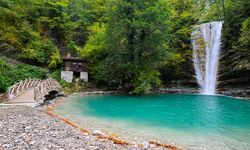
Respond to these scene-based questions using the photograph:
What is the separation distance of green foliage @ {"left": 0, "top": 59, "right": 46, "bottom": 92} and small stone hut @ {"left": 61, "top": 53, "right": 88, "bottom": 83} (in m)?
2.41

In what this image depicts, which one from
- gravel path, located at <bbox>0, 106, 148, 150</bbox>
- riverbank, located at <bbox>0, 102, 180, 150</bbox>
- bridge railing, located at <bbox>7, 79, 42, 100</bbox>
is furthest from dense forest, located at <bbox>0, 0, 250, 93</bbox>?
riverbank, located at <bbox>0, 102, 180, 150</bbox>

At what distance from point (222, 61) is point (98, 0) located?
18.4 m

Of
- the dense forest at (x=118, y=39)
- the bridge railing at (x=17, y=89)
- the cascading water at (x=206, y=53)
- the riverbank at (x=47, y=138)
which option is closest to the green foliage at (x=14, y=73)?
the dense forest at (x=118, y=39)

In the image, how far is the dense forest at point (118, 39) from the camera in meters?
22.9

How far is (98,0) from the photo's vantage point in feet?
108

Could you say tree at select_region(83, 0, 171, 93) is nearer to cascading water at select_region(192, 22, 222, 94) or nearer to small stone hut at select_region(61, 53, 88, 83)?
small stone hut at select_region(61, 53, 88, 83)

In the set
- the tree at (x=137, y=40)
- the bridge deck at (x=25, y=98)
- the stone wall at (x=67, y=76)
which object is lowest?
the bridge deck at (x=25, y=98)

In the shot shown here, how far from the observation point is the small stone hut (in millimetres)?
27062

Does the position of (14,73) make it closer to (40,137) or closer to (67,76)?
(67,76)

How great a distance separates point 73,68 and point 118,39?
7.11 m

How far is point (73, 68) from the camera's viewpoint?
2734cm

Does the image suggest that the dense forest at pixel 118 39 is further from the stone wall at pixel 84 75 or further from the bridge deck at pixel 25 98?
the bridge deck at pixel 25 98

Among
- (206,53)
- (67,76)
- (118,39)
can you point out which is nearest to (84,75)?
(67,76)

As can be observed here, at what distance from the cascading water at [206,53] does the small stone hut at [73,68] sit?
13324mm
